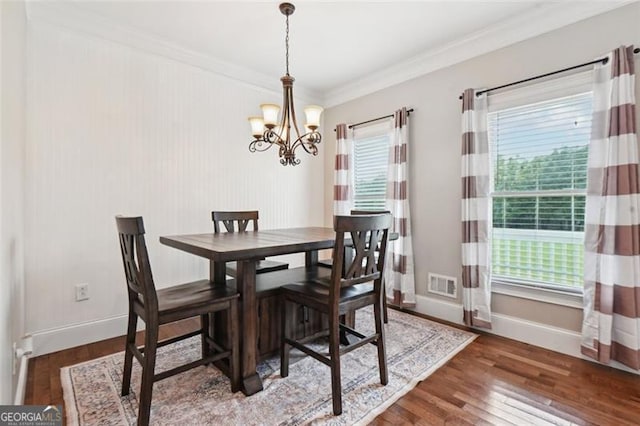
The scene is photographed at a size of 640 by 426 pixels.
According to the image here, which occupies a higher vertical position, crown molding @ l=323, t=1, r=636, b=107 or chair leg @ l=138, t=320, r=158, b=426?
crown molding @ l=323, t=1, r=636, b=107

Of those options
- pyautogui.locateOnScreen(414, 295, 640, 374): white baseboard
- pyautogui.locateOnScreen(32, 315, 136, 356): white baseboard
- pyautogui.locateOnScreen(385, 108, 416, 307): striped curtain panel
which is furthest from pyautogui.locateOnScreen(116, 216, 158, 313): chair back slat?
pyautogui.locateOnScreen(414, 295, 640, 374): white baseboard

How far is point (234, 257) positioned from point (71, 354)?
1814 mm

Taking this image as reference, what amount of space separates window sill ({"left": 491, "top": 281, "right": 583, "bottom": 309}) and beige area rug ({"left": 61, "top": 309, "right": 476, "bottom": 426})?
636 millimetres

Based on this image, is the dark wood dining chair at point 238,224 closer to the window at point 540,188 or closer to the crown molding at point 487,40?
the window at point 540,188

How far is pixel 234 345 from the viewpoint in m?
1.76

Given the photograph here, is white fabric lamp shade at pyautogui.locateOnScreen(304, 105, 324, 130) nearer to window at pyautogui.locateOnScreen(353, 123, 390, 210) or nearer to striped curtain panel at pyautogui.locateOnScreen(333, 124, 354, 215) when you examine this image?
window at pyautogui.locateOnScreen(353, 123, 390, 210)

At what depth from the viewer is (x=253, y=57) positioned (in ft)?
10.3

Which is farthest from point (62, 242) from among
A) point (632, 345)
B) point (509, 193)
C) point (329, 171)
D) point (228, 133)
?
point (632, 345)

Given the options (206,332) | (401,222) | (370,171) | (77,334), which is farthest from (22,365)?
(370,171)

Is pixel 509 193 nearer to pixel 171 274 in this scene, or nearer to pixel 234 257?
pixel 234 257

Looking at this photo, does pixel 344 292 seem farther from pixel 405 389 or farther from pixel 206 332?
pixel 206 332

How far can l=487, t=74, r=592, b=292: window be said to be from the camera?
228 cm

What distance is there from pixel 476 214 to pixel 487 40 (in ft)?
4.93

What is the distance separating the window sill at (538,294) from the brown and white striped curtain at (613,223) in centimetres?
11
